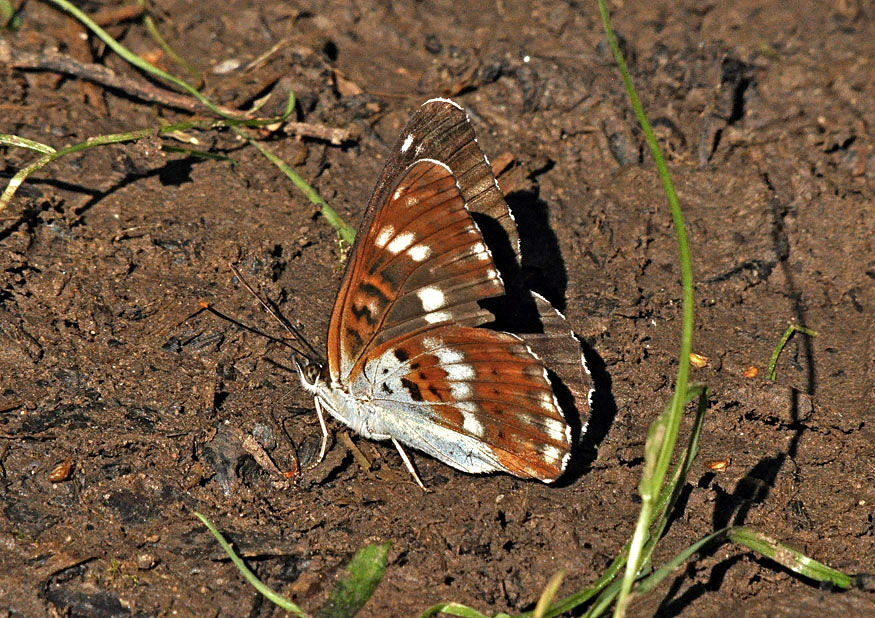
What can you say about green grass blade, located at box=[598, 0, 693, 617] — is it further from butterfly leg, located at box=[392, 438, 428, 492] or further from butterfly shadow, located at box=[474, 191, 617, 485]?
butterfly leg, located at box=[392, 438, 428, 492]

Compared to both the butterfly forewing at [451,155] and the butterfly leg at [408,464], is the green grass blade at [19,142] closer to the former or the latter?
the butterfly forewing at [451,155]

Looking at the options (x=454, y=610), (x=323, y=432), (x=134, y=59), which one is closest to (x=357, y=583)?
(x=454, y=610)

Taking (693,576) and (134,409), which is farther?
(134,409)

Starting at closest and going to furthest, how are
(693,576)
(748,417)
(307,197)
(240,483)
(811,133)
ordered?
(693,576), (240,483), (748,417), (307,197), (811,133)

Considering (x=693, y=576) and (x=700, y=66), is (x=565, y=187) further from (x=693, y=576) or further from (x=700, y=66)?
(x=693, y=576)

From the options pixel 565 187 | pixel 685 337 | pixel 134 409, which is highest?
pixel 565 187

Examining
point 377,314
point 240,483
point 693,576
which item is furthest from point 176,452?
point 693,576

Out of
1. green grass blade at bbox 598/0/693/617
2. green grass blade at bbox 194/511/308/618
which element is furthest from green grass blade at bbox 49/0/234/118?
green grass blade at bbox 598/0/693/617
